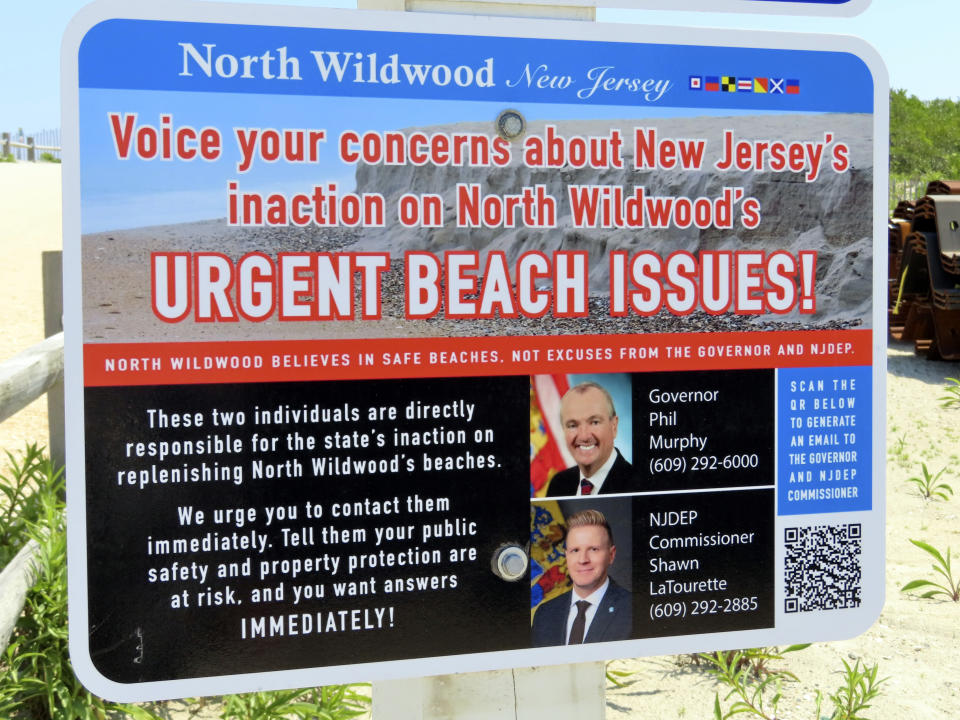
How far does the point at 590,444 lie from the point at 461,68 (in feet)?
2.43

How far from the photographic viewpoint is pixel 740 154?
194 centimetres

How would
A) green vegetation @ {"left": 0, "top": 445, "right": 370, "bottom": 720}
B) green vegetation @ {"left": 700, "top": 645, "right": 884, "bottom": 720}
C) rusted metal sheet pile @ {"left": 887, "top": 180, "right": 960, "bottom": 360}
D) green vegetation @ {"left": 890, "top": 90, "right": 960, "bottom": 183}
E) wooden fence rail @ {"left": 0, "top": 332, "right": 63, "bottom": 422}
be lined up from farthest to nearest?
green vegetation @ {"left": 890, "top": 90, "right": 960, "bottom": 183} → rusted metal sheet pile @ {"left": 887, "top": 180, "right": 960, "bottom": 360} → wooden fence rail @ {"left": 0, "top": 332, "right": 63, "bottom": 422} → green vegetation @ {"left": 700, "top": 645, "right": 884, "bottom": 720} → green vegetation @ {"left": 0, "top": 445, "right": 370, "bottom": 720}

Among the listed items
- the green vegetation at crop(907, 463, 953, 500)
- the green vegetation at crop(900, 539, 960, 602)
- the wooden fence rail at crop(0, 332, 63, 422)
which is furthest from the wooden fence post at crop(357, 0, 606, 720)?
the green vegetation at crop(907, 463, 953, 500)

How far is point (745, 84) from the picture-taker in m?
1.94

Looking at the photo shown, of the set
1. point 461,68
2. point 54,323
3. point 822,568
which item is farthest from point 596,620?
point 54,323

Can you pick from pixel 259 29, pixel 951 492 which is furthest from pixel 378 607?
pixel 951 492

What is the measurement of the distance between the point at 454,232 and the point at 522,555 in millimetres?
621

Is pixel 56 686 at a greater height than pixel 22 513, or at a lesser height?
lesser

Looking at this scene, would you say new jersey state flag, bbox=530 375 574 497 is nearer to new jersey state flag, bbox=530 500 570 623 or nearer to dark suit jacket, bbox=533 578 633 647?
new jersey state flag, bbox=530 500 570 623

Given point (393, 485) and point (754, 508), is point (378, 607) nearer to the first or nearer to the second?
point (393, 485)

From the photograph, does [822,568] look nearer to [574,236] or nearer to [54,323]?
[574,236]

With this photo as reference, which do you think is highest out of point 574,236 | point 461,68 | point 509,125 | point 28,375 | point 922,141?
point 922,141

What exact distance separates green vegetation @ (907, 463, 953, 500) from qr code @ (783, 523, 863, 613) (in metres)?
3.77

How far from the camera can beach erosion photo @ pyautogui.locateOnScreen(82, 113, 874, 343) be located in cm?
171
